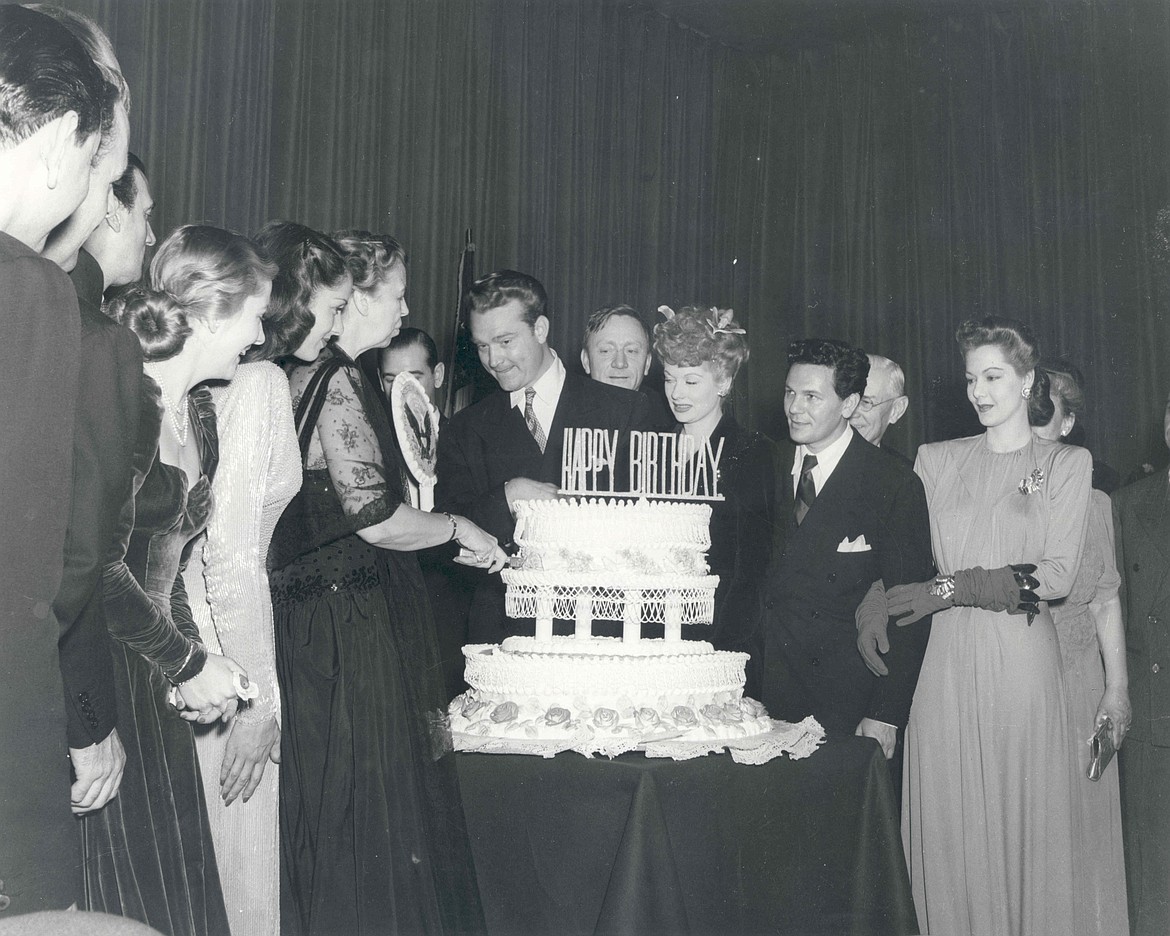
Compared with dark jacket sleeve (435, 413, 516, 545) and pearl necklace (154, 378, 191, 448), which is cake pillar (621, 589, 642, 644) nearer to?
dark jacket sleeve (435, 413, 516, 545)

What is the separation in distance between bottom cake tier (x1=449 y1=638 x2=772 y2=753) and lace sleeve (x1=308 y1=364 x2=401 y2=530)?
0.64m

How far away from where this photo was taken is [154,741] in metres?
2.07

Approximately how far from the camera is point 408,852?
2502mm

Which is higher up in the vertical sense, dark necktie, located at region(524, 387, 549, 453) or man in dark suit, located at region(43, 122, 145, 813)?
dark necktie, located at region(524, 387, 549, 453)

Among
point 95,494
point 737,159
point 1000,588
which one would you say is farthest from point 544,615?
point 737,159

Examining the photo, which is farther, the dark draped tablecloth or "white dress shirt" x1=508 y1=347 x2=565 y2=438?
"white dress shirt" x1=508 y1=347 x2=565 y2=438

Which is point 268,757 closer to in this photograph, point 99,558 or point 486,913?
point 486,913


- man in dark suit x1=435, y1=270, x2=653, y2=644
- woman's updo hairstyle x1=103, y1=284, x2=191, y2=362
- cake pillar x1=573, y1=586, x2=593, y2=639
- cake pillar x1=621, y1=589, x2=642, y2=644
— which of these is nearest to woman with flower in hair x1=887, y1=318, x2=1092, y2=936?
cake pillar x1=621, y1=589, x2=642, y2=644

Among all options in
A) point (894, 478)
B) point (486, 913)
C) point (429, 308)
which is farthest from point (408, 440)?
point (429, 308)

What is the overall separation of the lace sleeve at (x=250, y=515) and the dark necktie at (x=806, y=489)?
5.79 feet

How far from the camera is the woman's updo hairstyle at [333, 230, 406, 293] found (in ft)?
9.04

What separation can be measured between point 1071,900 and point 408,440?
233 cm

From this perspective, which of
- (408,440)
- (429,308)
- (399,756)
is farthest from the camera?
(429,308)

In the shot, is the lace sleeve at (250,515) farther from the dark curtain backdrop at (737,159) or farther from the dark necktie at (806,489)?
the dark curtain backdrop at (737,159)
